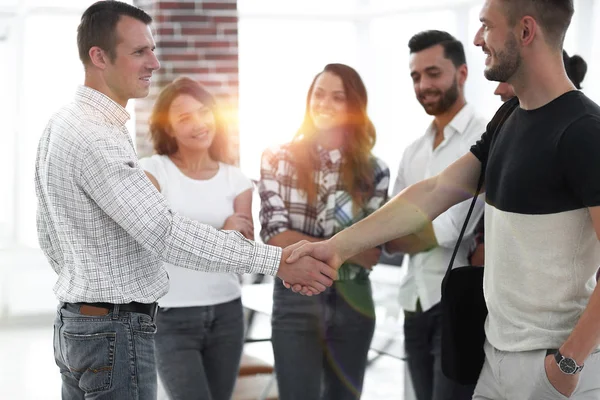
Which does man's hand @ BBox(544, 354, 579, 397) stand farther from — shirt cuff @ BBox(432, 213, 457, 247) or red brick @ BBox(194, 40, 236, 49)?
red brick @ BBox(194, 40, 236, 49)

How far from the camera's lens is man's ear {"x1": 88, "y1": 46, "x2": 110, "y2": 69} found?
8.14ft

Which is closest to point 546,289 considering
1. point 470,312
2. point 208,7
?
point 470,312

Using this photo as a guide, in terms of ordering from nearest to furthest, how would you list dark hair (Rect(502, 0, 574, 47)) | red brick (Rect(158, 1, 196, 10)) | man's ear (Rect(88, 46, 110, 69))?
1. dark hair (Rect(502, 0, 574, 47))
2. man's ear (Rect(88, 46, 110, 69))
3. red brick (Rect(158, 1, 196, 10))

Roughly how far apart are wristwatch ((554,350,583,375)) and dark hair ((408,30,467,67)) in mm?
1775

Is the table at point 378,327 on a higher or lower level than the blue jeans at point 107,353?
lower

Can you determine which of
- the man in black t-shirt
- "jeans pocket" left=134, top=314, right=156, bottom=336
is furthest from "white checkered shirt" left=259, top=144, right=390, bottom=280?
the man in black t-shirt

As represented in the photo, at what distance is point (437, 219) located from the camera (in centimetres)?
309

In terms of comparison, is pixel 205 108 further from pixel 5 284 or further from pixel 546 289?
pixel 5 284

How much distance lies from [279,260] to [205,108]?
1.05 metres

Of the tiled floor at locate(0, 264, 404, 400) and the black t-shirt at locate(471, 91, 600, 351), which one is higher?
the black t-shirt at locate(471, 91, 600, 351)

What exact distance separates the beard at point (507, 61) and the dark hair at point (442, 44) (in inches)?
53.8

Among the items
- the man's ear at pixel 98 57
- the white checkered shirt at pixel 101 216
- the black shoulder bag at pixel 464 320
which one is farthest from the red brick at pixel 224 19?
the black shoulder bag at pixel 464 320

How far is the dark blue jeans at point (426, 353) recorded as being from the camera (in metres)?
3.05

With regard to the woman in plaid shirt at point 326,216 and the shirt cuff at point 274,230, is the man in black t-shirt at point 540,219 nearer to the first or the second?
the woman in plaid shirt at point 326,216
